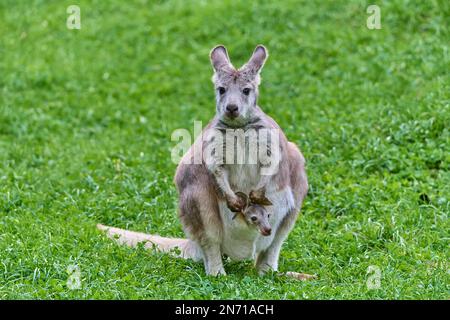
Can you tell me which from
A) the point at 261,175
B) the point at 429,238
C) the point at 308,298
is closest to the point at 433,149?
the point at 429,238

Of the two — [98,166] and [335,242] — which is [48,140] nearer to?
[98,166]

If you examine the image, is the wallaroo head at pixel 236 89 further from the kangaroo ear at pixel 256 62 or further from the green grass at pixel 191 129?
the green grass at pixel 191 129

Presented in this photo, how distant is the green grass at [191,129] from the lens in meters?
6.34

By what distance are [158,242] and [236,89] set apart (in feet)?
4.93

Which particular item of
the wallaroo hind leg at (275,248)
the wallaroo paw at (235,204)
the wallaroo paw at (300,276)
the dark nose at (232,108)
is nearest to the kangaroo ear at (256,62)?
the dark nose at (232,108)

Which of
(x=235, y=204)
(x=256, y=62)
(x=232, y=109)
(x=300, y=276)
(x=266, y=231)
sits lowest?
(x=300, y=276)

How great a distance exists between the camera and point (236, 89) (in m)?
6.21

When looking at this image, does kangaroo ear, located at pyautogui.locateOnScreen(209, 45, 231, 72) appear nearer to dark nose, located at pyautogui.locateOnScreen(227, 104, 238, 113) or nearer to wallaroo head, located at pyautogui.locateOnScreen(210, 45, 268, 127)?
wallaroo head, located at pyautogui.locateOnScreen(210, 45, 268, 127)

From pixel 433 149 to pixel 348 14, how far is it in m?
4.15

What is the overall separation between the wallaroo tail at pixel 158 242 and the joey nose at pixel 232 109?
1085mm

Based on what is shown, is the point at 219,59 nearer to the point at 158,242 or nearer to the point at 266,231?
the point at 266,231

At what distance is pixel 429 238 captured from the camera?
7.01 metres

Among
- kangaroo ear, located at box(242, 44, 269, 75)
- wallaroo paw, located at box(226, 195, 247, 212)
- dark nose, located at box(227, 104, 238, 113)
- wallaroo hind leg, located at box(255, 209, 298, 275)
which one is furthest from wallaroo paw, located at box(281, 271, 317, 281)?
kangaroo ear, located at box(242, 44, 269, 75)

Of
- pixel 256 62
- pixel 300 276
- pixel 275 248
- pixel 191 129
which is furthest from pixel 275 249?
A: pixel 191 129
